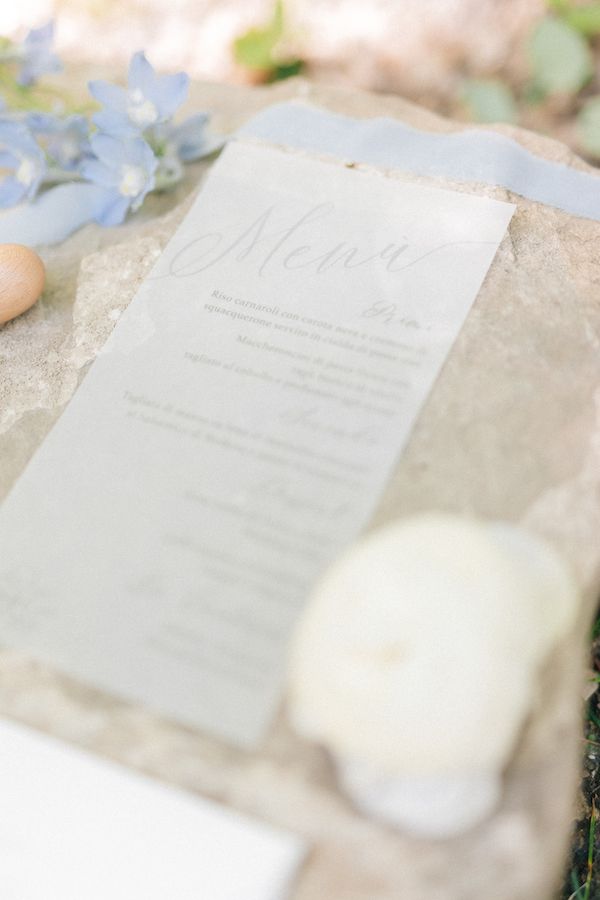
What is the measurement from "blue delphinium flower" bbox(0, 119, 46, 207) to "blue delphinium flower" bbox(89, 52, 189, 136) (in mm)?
110

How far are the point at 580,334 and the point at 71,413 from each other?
0.56m

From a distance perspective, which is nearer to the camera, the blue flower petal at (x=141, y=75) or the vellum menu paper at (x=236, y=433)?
the vellum menu paper at (x=236, y=433)

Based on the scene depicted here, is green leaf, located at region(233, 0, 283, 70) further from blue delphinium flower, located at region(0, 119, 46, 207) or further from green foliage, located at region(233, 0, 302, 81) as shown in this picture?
blue delphinium flower, located at region(0, 119, 46, 207)

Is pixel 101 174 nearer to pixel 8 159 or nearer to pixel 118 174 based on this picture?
pixel 118 174

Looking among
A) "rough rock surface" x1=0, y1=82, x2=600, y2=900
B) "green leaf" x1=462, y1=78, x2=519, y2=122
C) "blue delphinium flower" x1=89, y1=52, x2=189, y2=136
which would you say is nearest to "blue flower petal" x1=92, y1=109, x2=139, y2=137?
"blue delphinium flower" x1=89, y1=52, x2=189, y2=136

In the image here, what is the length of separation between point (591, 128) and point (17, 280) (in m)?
1.02

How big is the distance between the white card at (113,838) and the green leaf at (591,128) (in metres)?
1.24

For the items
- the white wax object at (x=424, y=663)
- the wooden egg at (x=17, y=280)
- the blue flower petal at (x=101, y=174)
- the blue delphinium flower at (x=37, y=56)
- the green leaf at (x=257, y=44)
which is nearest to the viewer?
the white wax object at (x=424, y=663)

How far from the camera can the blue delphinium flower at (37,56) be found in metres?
1.21

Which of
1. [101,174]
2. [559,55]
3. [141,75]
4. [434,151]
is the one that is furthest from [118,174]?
[559,55]

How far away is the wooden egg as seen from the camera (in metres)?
0.98

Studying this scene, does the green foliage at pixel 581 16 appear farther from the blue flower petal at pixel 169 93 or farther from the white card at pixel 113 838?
the white card at pixel 113 838

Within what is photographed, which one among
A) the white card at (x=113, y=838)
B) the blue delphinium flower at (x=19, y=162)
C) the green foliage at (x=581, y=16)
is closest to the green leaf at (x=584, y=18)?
the green foliage at (x=581, y=16)

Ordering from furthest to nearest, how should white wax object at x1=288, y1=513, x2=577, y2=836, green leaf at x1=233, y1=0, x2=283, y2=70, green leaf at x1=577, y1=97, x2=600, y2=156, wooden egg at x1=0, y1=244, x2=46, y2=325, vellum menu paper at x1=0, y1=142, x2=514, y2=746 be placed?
green leaf at x1=233, y1=0, x2=283, y2=70 < green leaf at x1=577, y1=97, x2=600, y2=156 < wooden egg at x1=0, y1=244, x2=46, y2=325 < vellum menu paper at x1=0, y1=142, x2=514, y2=746 < white wax object at x1=288, y1=513, x2=577, y2=836
